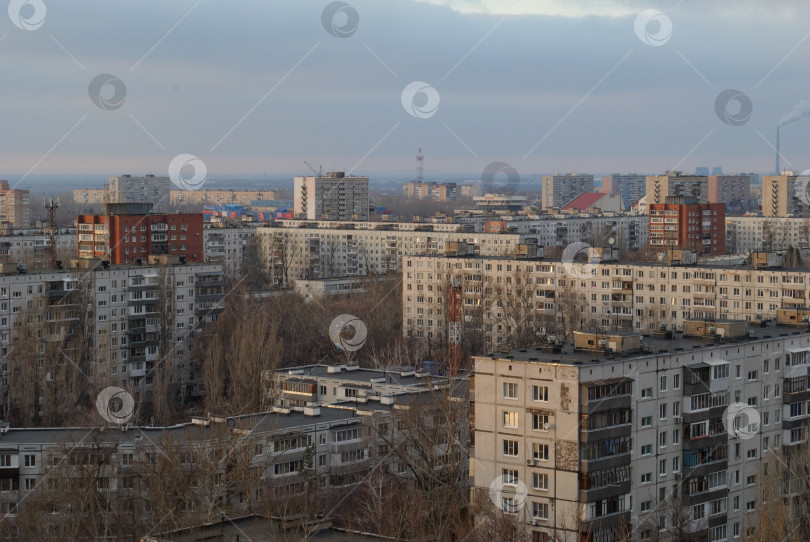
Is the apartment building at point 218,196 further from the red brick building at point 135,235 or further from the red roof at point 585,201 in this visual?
the red brick building at point 135,235

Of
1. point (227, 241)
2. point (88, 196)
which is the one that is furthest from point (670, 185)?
point (88, 196)

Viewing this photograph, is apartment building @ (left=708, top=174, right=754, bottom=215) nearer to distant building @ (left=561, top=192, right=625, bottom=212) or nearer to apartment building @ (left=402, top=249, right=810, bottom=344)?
distant building @ (left=561, top=192, right=625, bottom=212)

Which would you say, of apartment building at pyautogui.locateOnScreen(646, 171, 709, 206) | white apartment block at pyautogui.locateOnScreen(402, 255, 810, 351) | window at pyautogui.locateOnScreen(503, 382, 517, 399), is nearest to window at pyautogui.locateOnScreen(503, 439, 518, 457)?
window at pyautogui.locateOnScreen(503, 382, 517, 399)

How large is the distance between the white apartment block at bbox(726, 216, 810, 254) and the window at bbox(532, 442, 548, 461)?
42084mm

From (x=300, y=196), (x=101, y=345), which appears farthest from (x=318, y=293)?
(x=300, y=196)

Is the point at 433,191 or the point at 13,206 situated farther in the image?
the point at 433,191

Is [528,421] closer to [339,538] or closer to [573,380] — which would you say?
[573,380]

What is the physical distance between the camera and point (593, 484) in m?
11.9

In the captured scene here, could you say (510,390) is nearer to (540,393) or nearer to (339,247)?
(540,393)

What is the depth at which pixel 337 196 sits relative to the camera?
6606 centimetres

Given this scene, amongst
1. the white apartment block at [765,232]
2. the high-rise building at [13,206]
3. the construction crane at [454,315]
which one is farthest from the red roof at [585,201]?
the construction crane at [454,315]

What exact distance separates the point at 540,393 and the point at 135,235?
23363 millimetres

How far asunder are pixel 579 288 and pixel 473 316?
8.25 ft

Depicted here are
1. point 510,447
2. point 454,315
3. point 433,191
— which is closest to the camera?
point 510,447
